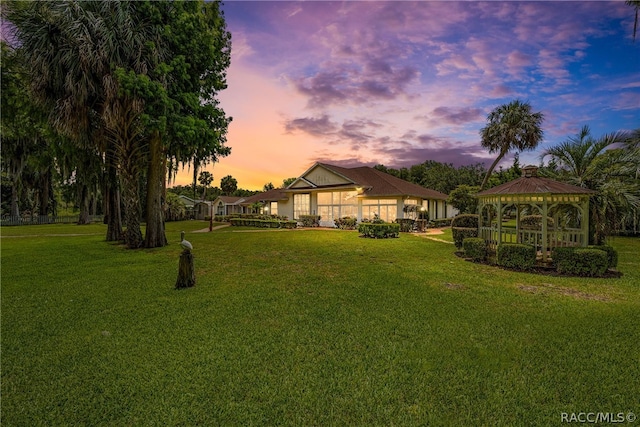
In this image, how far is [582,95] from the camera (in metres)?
13.3

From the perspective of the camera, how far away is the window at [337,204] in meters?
26.7

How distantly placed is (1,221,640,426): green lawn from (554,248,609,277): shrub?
815mm

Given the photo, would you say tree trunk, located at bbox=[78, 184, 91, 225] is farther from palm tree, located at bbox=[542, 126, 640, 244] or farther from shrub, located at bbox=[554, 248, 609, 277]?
palm tree, located at bbox=[542, 126, 640, 244]

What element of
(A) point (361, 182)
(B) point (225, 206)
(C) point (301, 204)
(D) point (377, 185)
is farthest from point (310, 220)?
(B) point (225, 206)

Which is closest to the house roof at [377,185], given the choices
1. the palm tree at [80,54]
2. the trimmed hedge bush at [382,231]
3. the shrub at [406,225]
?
the shrub at [406,225]

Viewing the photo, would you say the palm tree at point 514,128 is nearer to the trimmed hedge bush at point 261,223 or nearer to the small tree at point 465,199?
the small tree at point 465,199

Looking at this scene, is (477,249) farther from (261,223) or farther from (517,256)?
(261,223)

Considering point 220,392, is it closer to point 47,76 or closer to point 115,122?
point 115,122

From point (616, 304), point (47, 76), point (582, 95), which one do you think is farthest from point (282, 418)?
Answer: point (582, 95)

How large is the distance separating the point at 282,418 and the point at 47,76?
15411 millimetres

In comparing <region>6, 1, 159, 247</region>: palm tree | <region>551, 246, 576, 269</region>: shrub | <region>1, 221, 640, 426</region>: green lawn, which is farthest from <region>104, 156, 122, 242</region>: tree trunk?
<region>551, 246, 576, 269</region>: shrub

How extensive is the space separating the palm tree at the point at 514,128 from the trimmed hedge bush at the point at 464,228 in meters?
15.6

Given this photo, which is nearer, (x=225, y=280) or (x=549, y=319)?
(x=549, y=319)

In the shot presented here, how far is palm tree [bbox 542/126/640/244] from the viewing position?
29.6ft
